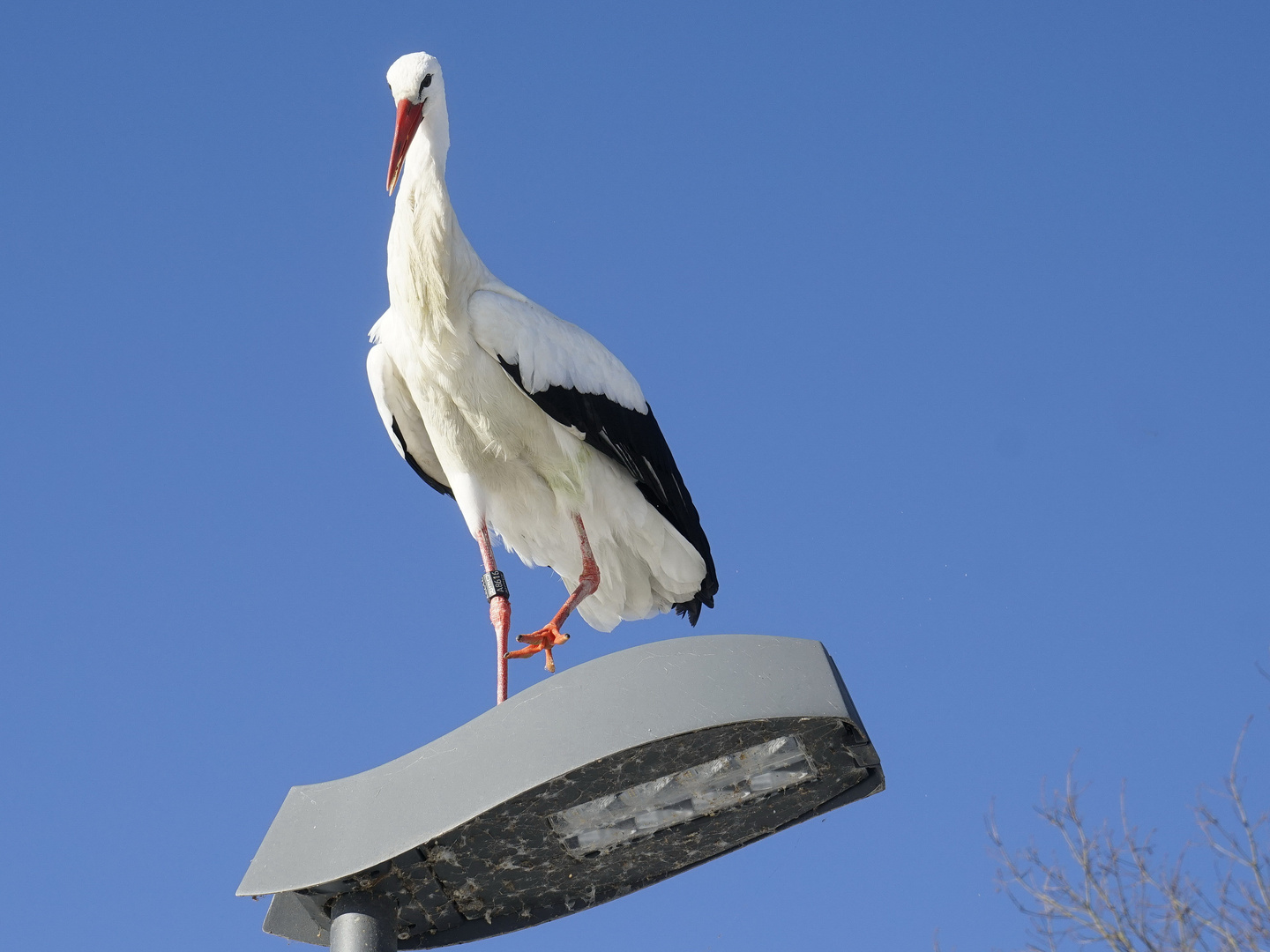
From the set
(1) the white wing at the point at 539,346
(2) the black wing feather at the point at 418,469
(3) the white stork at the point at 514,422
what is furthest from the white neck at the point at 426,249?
(2) the black wing feather at the point at 418,469

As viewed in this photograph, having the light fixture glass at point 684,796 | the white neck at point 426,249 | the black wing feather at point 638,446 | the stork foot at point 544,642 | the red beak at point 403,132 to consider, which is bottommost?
the light fixture glass at point 684,796

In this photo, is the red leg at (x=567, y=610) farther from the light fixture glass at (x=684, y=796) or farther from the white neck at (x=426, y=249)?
the light fixture glass at (x=684, y=796)

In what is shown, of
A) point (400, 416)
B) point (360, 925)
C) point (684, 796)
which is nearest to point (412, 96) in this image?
point (400, 416)

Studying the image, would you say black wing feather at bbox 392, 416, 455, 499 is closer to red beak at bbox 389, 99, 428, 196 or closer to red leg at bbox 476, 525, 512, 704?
red leg at bbox 476, 525, 512, 704

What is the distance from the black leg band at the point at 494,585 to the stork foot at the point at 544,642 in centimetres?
23

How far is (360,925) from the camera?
11.1 ft

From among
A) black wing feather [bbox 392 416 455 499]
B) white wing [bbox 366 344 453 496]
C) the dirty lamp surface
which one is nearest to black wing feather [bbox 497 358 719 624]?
white wing [bbox 366 344 453 496]

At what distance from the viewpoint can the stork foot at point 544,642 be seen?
666 centimetres

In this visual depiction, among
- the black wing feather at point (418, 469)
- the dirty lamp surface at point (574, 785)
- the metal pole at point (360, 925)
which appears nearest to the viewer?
the dirty lamp surface at point (574, 785)

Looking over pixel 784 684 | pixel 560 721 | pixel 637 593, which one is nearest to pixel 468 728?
pixel 560 721

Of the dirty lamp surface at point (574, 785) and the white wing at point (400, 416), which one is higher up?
the white wing at point (400, 416)

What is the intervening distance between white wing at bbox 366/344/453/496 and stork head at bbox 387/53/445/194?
0.87 meters

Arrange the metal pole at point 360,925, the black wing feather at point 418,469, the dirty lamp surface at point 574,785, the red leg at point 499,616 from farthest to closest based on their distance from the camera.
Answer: the black wing feather at point 418,469, the red leg at point 499,616, the metal pole at point 360,925, the dirty lamp surface at point 574,785

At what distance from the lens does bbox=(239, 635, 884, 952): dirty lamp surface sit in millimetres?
3219
